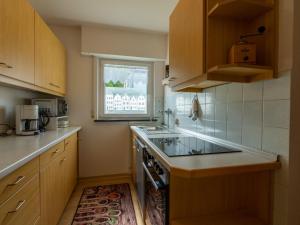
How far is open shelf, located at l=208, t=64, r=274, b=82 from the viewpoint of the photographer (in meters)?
0.92

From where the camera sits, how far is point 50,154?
1.38m

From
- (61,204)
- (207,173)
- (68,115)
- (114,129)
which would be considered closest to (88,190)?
(61,204)

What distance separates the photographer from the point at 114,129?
9.05 ft

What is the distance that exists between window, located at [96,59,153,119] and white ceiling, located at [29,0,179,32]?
0.63m

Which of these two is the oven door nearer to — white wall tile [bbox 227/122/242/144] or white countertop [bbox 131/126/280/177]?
white countertop [bbox 131/126/280/177]

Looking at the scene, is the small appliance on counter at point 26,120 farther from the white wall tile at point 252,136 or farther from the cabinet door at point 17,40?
the white wall tile at point 252,136

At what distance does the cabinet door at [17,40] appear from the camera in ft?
3.76

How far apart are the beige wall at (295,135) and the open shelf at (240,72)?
0.11 m

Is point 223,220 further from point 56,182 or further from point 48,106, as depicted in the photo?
point 48,106

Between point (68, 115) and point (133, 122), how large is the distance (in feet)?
3.21

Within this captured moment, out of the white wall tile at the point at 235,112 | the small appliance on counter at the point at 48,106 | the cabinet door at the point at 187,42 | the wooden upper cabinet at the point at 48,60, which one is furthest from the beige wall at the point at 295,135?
the small appliance on counter at the point at 48,106

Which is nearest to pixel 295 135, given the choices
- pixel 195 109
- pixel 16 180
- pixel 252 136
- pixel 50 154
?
pixel 252 136

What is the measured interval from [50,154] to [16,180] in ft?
1.66

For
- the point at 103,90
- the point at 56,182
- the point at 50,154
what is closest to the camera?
the point at 50,154
